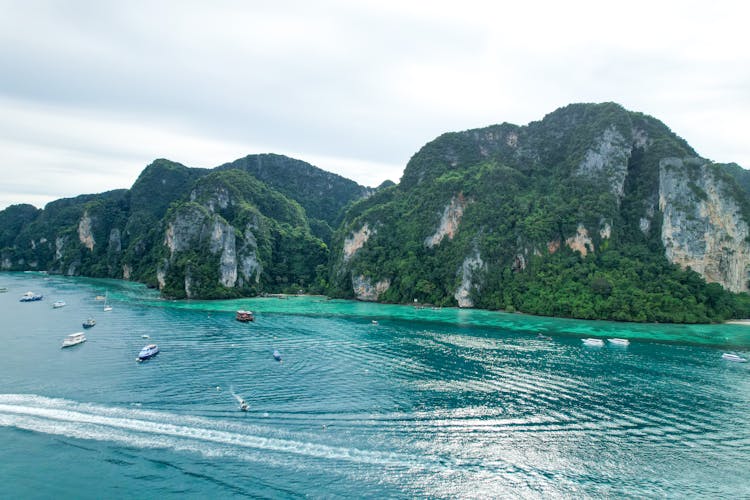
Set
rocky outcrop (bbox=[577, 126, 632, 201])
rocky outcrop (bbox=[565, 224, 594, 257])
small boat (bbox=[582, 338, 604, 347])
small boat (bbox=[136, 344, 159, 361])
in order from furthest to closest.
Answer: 1. rocky outcrop (bbox=[577, 126, 632, 201])
2. rocky outcrop (bbox=[565, 224, 594, 257])
3. small boat (bbox=[582, 338, 604, 347])
4. small boat (bbox=[136, 344, 159, 361])

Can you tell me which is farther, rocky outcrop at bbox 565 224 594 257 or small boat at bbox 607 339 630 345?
rocky outcrop at bbox 565 224 594 257

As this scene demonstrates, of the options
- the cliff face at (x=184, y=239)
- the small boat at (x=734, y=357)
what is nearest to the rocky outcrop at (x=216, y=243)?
the cliff face at (x=184, y=239)

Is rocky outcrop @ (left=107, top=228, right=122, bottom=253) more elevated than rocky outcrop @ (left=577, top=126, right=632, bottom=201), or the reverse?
rocky outcrop @ (left=577, top=126, right=632, bottom=201)

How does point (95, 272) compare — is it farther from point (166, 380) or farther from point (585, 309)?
point (585, 309)

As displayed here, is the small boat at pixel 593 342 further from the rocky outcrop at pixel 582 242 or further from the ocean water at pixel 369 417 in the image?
the rocky outcrop at pixel 582 242

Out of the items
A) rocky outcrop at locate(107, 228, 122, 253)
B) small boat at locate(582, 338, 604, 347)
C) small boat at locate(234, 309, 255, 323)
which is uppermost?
rocky outcrop at locate(107, 228, 122, 253)

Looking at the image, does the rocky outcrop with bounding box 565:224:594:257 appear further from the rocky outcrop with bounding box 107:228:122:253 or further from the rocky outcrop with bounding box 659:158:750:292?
the rocky outcrop with bounding box 107:228:122:253

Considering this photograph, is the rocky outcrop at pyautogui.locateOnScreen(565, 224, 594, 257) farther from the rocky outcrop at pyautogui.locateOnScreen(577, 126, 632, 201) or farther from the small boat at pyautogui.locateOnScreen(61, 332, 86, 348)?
the small boat at pyautogui.locateOnScreen(61, 332, 86, 348)

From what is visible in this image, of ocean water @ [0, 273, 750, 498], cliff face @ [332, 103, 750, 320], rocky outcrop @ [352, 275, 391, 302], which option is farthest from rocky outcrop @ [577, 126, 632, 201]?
rocky outcrop @ [352, 275, 391, 302]

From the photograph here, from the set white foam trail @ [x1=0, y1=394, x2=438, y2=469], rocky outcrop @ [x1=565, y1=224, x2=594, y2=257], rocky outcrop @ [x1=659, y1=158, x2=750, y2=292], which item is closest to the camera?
white foam trail @ [x1=0, y1=394, x2=438, y2=469]
